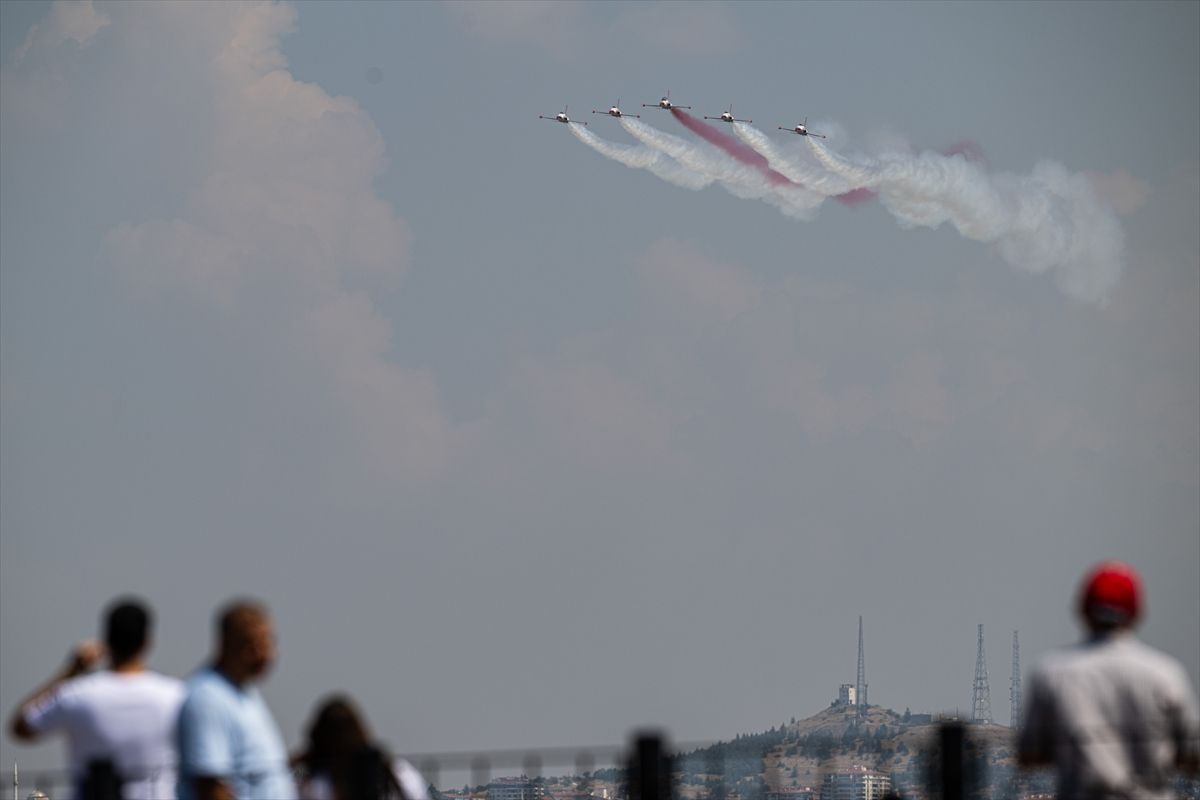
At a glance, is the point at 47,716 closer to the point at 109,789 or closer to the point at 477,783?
the point at 109,789

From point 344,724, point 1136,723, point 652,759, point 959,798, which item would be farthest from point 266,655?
point 1136,723

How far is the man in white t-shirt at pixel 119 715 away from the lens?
48.2ft

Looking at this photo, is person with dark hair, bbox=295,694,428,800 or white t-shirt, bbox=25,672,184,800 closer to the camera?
person with dark hair, bbox=295,694,428,800

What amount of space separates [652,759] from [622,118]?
103765mm

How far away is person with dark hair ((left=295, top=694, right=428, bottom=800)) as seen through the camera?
14.0 metres

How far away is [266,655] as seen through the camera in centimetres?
Result: 1420

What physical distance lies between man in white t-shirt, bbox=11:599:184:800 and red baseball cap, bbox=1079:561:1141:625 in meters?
6.19

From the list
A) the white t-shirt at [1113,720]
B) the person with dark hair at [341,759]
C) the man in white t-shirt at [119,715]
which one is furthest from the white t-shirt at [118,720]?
the white t-shirt at [1113,720]

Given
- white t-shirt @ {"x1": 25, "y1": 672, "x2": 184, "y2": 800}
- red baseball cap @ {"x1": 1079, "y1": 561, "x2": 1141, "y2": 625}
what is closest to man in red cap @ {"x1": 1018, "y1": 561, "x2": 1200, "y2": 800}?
red baseball cap @ {"x1": 1079, "y1": 561, "x2": 1141, "y2": 625}

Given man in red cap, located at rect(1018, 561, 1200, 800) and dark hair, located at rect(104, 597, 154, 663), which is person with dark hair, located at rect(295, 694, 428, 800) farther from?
man in red cap, located at rect(1018, 561, 1200, 800)

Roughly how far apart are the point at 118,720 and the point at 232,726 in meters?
1.13

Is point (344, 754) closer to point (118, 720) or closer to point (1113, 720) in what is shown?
point (118, 720)

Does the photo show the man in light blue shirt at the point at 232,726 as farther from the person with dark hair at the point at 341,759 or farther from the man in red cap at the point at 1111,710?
the man in red cap at the point at 1111,710

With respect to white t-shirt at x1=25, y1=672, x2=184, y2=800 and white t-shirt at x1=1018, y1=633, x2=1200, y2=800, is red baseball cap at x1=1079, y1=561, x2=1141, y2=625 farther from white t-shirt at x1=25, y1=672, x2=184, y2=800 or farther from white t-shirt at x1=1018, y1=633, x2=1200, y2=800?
white t-shirt at x1=25, y1=672, x2=184, y2=800
